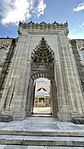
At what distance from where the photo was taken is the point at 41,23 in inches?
520

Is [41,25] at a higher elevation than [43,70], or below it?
higher

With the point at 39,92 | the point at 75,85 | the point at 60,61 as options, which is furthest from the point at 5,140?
the point at 39,92

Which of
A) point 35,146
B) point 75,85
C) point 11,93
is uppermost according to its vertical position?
point 75,85

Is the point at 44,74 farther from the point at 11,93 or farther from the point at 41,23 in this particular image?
the point at 41,23

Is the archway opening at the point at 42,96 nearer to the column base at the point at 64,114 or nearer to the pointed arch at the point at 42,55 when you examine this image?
the pointed arch at the point at 42,55

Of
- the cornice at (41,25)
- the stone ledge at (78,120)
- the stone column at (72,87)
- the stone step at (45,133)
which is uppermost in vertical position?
the cornice at (41,25)

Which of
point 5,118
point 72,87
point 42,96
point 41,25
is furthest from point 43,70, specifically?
point 42,96

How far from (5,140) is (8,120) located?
3543 mm

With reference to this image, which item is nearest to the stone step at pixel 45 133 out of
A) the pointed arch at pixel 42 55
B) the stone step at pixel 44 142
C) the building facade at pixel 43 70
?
the stone step at pixel 44 142

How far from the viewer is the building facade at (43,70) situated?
798 centimetres

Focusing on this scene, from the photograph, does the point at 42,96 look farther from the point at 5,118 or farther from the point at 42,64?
the point at 5,118

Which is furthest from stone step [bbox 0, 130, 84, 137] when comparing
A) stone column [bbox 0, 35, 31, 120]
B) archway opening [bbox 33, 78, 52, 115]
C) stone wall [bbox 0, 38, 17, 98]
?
archway opening [bbox 33, 78, 52, 115]

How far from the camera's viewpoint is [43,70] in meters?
11.1

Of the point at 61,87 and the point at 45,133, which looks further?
the point at 61,87
